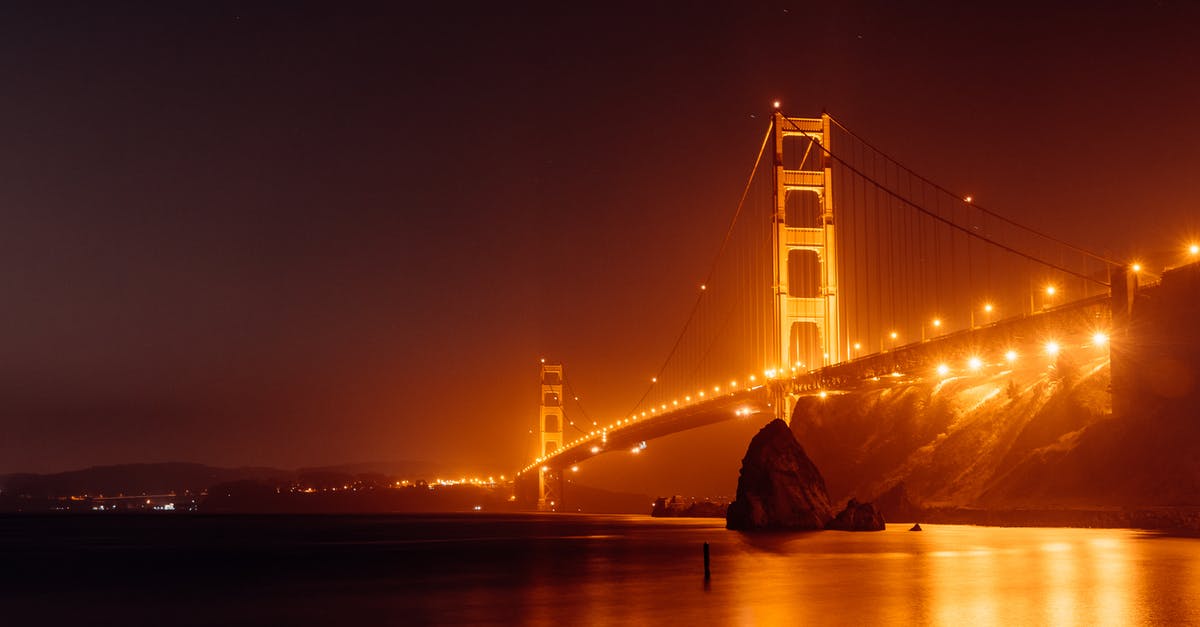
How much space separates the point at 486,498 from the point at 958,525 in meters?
143

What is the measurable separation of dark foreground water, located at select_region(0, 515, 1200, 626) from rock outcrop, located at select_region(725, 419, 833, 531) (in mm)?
9647

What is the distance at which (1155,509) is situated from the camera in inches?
1633

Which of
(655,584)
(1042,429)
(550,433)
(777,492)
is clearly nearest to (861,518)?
(777,492)

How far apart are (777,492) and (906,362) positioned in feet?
46.6

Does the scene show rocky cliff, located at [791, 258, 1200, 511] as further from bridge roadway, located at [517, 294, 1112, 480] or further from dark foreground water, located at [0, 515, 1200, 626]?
dark foreground water, located at [0, 515, 1200, 626]

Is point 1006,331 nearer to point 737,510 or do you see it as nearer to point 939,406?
point 737,510

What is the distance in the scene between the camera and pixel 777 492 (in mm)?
50312

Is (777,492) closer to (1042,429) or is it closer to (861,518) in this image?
(861,518)

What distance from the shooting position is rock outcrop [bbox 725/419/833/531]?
164ft

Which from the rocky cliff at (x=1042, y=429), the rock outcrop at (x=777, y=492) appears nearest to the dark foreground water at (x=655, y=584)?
the rocky cliff at (x=1042, y=429)

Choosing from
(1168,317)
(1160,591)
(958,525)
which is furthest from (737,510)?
(1160,591)

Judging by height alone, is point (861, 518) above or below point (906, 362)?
below

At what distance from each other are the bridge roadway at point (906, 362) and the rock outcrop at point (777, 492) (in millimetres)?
10818

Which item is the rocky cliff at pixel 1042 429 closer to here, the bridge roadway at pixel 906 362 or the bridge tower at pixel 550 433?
the bridge roadway at pixel 906 362
